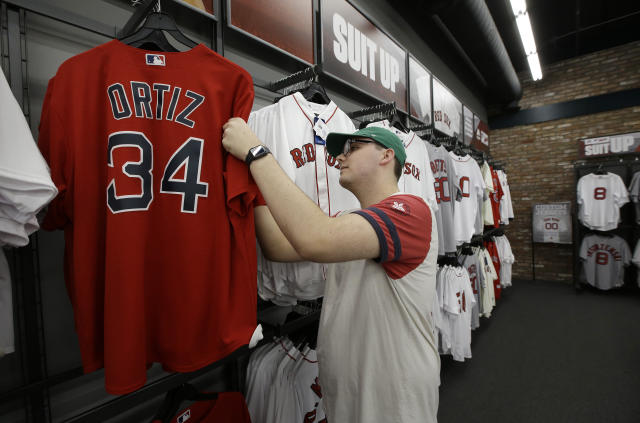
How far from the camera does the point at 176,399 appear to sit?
3.82 feet

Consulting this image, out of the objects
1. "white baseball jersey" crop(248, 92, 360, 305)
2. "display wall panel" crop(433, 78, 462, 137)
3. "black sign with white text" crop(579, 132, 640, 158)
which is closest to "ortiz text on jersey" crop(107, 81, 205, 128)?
"white baseball jersey" crop(248, 92, 360, 305)

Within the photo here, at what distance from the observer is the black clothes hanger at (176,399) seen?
3.69 ft

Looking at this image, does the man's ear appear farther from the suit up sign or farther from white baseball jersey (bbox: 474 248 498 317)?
white baseball jersey (bbox: 474 248 498 317)

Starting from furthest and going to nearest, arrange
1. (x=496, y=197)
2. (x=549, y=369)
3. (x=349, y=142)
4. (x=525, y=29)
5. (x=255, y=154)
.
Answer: (x=496, y=197)
(x=525, y=29)
(x=549, y=369)
(x=349, y=142)
(x=255, y=154)

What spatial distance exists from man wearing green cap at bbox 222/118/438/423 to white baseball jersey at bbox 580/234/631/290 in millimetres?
6465

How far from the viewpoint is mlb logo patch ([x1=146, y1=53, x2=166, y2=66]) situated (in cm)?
93

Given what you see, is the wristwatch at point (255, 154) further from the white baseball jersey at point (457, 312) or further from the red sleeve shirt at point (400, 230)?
the white baseball jersey at point (457, 312)

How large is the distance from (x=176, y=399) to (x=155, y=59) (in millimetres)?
1238

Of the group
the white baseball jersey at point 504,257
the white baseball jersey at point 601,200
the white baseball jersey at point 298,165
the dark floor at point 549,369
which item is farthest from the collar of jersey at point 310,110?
the white baseball jersey at point 601,200

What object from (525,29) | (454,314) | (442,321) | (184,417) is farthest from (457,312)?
(525,29)

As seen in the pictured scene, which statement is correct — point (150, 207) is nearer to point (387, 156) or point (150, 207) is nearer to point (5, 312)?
point (5, 312)

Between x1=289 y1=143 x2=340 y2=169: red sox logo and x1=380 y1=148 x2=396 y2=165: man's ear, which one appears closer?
x1=380 y1=148 x2=396 y2=165: man's ear

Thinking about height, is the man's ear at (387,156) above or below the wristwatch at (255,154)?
above

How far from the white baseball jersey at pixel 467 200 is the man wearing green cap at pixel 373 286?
1942 mm
